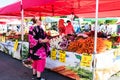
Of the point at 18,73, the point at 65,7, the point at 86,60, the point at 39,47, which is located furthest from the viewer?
the point at 65,7

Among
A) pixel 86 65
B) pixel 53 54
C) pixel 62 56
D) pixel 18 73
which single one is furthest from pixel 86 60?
pixel 18 73

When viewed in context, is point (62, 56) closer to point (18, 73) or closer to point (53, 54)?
point (53, 54)

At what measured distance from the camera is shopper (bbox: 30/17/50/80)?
541 centimetres

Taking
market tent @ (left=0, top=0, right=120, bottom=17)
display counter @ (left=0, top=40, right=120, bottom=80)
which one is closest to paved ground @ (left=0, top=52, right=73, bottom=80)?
display counter @ (left=0, top=40, right=120, bottom=80)

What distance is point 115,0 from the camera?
639cm

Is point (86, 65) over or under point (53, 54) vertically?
under

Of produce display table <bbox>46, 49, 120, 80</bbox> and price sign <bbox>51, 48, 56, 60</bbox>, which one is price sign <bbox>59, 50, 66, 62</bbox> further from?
price sign <bbox>51, 48, 56, 60</bbox>

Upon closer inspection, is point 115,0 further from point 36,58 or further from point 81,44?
point 36,58

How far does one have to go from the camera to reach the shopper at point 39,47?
5.41m

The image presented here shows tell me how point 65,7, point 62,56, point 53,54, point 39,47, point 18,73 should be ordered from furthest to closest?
point 65,7 < point 18,73 < point 53,54 < point 62,56 < point 39,47

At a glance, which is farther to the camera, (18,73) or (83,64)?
(18,73)

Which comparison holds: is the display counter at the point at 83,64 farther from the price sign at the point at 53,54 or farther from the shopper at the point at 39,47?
the shopper at the point at 39,47

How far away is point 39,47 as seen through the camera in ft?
18.1

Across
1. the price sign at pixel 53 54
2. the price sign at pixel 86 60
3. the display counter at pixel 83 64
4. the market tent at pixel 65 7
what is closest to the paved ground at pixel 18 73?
the display counter at pixel 83 64
